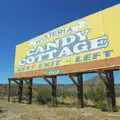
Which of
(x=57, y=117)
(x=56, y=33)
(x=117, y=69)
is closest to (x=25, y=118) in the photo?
(x=57, y=117)

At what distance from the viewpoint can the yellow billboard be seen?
19.6 metres

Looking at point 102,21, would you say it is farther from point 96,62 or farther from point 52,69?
point 52,69

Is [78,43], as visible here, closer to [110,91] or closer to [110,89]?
[110,89]

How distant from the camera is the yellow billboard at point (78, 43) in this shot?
1964 cm

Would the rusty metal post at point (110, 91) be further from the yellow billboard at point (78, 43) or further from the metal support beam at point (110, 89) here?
the yellow billboard at point (78, 43)

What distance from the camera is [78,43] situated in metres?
22.8

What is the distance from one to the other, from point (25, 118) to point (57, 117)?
5.97 ft

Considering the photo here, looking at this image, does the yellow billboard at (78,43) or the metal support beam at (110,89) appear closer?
the metal support beam at (110,89)

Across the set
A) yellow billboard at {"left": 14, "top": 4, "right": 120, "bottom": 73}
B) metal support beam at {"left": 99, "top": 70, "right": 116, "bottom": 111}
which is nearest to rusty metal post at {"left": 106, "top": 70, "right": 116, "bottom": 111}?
metal support beam at {"left": 99, "top": 70, "right": 116, "bottom": 111}

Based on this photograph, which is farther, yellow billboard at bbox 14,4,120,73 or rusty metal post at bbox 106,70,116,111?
yellow billboard at bbox 14,4,120,73

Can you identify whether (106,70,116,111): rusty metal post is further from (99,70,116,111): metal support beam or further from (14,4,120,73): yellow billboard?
(14,4,120,73): yellow billboard

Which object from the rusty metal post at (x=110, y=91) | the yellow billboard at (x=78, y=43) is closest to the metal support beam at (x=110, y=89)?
the rusty metal post at (x=110, y=91)

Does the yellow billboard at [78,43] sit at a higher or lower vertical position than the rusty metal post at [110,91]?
higher

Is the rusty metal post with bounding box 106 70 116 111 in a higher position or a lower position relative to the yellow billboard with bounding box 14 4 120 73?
Result: lower
